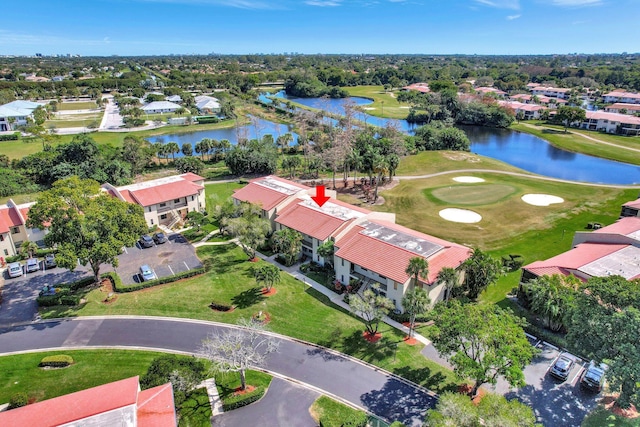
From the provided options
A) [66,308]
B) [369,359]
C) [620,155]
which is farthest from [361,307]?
[620,155]

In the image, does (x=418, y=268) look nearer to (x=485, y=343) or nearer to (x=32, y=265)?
(x=485, y=343)

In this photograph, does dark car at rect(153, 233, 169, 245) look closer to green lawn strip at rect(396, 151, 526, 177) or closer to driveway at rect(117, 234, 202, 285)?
driveway at rect(117, 234, 202, 285)

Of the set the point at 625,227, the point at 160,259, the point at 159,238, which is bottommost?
the point at 160,259

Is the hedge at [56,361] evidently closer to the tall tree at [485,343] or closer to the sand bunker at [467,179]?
the tall tree at [485,343]

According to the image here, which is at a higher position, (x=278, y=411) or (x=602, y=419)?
(x=602, y=419)

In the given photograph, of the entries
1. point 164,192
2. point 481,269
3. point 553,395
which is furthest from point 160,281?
point 553,395

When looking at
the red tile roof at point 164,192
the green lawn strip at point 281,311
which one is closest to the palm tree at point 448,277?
the green lawn strip at point 281,311
